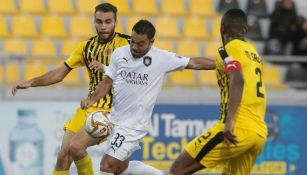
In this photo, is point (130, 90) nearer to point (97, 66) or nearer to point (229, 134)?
point (97, 66)

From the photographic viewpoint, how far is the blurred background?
12.1 m

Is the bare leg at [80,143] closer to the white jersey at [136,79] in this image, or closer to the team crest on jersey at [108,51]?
the white jersey at [136,79]

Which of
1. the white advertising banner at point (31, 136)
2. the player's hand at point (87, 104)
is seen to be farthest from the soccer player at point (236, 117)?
the white advertising banner at point (31, 136)

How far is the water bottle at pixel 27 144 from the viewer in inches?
475

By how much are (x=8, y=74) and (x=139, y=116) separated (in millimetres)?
4780

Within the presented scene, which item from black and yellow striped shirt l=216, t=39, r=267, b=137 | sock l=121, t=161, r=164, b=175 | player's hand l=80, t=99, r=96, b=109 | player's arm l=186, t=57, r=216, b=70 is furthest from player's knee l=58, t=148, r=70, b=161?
black and yellow striped shirt l=216, t=39, r=267, b=137

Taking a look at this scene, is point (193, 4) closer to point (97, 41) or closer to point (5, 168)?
point (5, 168)

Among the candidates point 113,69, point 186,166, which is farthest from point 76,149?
point 186,166

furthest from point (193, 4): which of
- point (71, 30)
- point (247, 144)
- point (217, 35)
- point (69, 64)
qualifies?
point (247, 144)

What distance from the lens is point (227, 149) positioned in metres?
7.83

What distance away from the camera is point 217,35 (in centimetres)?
1574

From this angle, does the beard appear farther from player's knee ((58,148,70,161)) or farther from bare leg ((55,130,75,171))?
player's knee ((58,148,70,161))

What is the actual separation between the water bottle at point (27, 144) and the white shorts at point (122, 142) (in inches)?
132

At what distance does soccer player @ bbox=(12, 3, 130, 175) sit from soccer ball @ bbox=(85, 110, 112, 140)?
9.9 inches
